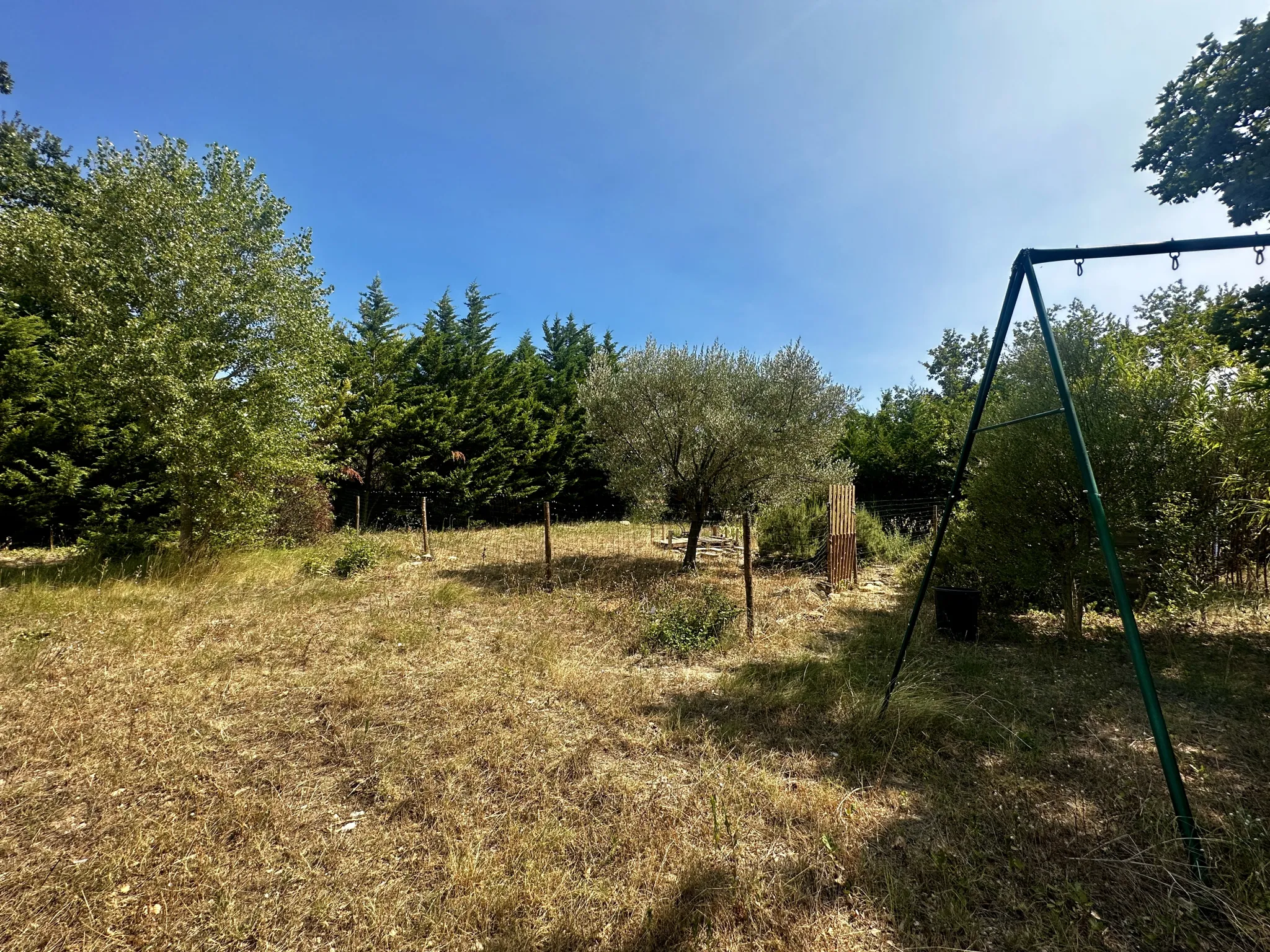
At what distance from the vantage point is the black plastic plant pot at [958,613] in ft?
19.8

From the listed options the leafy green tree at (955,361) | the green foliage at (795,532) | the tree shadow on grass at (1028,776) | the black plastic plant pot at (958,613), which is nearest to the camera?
the tree shadow on grass at (1028,776)

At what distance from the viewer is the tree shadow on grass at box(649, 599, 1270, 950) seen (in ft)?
6.64

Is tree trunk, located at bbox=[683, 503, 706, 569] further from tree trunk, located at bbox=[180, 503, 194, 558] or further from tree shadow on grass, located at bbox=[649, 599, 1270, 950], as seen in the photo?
tree trunk, located at bbox=[180, 503, 194, 558]

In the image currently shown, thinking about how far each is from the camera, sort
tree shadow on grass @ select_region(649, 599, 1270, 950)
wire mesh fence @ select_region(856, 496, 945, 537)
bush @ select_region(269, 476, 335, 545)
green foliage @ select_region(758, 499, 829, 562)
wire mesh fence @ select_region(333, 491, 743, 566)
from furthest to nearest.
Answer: wire mesh fence @ select_region(856, 496, 945, 537) → wire mesh fence @ select_region(333, 491, 743, 566) → bush @ select_region(269, 476, 335, 545) → green foliage @ select_region(758, 499, 829, 562) → tree shadow on grass @ select_region(649, 599, 1270, 950)

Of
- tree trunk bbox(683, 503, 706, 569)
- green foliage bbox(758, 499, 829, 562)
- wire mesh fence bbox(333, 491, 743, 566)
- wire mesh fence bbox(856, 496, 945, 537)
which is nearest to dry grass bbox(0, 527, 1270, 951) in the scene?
tree trunk bbox(683, 503, 706, 569)

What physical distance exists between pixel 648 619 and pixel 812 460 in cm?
551

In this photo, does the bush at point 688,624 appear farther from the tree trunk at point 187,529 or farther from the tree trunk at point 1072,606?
the tree trunk at point 187,529

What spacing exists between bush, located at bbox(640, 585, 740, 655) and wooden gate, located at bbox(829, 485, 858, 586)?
315cm

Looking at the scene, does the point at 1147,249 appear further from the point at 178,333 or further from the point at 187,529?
the point at 187,529

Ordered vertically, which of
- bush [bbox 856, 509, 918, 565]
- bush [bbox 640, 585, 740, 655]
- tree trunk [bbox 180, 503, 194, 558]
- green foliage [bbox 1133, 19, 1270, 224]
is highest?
green foliage [bbox 1133, 19, 1270, 224]

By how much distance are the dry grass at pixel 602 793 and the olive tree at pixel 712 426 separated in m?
4.36

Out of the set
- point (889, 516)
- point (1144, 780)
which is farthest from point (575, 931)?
point (889, 516)

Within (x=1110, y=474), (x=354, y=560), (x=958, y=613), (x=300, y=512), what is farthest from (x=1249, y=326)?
(x=300, y=512)

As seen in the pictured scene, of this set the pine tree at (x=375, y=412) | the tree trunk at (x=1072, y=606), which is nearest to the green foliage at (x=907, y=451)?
the tree trunk at (x=1072, y=606)
